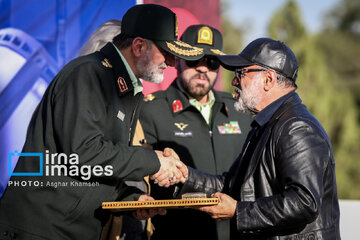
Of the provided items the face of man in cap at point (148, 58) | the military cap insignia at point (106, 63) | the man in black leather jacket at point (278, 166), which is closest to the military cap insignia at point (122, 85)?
the military cap insignia at point (106, 63)

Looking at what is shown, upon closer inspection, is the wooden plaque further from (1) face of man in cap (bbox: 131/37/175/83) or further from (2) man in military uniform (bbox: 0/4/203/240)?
(1) face of man in cap (bbox: 131/37/175/83)

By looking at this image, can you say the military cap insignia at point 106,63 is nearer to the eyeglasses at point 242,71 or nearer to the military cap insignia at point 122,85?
the military cap insignia at point 122,85

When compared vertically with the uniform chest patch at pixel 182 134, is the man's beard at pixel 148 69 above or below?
above

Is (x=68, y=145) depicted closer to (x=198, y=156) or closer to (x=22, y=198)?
(x=22, y=198)

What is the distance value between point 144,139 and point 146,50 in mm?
1012

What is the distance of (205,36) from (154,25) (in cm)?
133

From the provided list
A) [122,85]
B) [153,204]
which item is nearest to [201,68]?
[122,85]

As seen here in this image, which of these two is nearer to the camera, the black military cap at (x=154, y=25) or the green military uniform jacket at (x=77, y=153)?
the green military uniform jacket at (x=77, y=153)

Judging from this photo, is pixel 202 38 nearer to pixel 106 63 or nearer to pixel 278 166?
pixel 106 63

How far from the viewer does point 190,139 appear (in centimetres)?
402

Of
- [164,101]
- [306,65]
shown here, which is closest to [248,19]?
[306,65]

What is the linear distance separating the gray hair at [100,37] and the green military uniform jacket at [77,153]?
41.0 inches

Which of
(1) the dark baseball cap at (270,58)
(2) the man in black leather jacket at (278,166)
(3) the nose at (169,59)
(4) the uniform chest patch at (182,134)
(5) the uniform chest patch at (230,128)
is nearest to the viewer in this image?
(2) the man in black leather jacket at (278,166)

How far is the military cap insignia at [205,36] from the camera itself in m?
4.30
